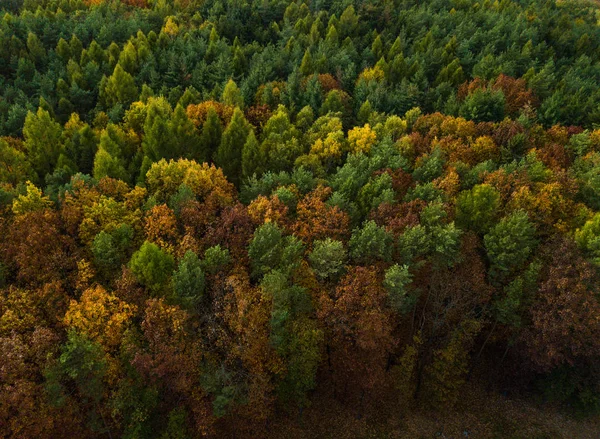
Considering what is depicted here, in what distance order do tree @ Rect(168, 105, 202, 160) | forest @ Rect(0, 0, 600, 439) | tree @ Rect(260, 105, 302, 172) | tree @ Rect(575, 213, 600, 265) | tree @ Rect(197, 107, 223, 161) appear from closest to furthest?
forest @ Rect(0, 0, 600, 439) → tree @ Rect(575, 213, 600, 265) → tree @ Rect(168, 105, 202, 160) → tree @ Rect(260, 105, 302, 172) → tree @ Rect(197, 107, 223, 161)

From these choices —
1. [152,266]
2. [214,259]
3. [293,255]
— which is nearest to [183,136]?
[214,259]

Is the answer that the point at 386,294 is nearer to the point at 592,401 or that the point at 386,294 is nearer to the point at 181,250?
the point at 181,250

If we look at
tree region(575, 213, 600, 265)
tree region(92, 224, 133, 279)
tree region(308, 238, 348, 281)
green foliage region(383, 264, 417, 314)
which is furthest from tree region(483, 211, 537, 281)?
tree region(92, 224, 133, 279)

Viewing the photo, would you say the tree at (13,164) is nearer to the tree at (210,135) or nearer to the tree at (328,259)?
the tree at (210,135)

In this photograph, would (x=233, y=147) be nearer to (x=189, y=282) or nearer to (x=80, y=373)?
(x=189, y=282)

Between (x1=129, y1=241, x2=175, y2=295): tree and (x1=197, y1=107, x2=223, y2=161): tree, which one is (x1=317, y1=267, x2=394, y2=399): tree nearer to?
(x1=129, y1=241, x2=175, y2=295): tree
